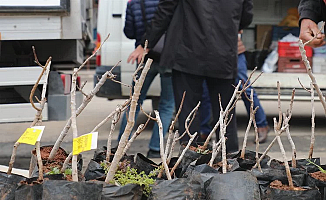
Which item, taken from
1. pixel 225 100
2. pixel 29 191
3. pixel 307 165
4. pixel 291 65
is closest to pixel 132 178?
pixel 29 191

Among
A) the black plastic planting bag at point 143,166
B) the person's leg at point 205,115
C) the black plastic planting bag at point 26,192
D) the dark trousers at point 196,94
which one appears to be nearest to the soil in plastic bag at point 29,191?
the black plastic planting bag at point 26,192

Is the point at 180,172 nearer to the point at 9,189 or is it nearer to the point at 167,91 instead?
the point at 9,189

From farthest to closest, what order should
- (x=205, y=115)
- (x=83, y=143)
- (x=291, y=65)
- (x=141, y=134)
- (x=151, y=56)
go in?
(x=291, y=65) < (x=141, y=134) < (x=205, y=115) < (x=151, y=56) < (x=83, y=143)

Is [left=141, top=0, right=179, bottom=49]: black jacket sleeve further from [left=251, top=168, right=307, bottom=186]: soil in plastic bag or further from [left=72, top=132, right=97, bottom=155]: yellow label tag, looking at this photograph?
[left=72, top=132, right=97, bottom=155]: yellow label tag

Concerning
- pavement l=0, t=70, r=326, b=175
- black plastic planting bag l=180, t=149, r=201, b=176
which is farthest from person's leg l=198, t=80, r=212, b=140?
black plastic planting bag l=180, t=149, r=201, b=176

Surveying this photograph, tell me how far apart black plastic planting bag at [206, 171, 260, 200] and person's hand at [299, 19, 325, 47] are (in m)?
1.10

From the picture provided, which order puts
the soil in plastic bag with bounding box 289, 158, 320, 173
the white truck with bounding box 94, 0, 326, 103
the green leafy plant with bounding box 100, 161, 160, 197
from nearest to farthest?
the green leafy plant with bounding box 100, 161, 160, 197, the soil in plastic bag with bounding box 289, 158, 320, 173, the white truck with bounding box 94, 0, 326, 103

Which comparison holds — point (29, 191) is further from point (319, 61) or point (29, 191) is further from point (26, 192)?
point (319, 61)

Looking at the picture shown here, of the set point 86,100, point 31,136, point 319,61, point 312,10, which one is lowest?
point 319,61

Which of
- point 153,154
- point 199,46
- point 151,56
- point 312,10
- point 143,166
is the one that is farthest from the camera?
point 153,154

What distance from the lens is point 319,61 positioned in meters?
7.41

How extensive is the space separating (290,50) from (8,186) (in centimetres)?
583

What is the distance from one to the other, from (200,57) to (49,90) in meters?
1.13

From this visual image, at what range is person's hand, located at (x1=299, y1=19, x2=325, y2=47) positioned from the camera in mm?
2949
